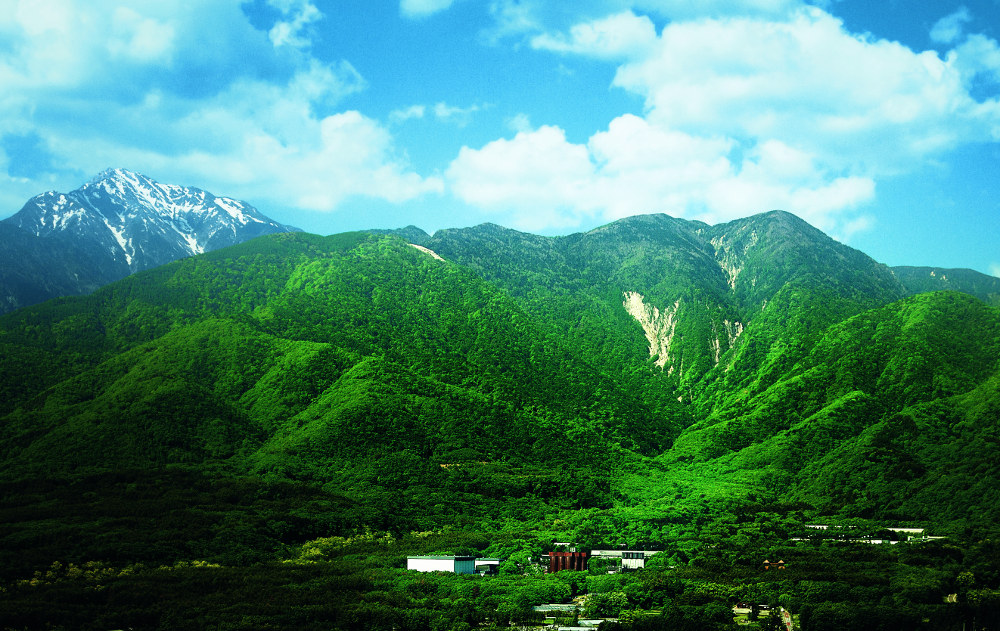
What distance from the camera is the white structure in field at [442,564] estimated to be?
117 m

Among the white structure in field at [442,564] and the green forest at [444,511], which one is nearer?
the green forest at [444,511]

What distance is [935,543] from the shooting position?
→ 117 m

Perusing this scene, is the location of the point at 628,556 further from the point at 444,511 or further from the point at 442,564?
the point at 444,511

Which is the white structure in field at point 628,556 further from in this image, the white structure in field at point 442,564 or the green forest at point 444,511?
the white structure in field at point 442,564

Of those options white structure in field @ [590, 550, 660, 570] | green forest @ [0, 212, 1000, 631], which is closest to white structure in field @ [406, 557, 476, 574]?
green forest @ [0, 212, 1000, 631]

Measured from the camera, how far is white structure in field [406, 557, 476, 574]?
383 ft

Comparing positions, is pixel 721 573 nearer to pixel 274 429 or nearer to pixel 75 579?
pixel 75 579

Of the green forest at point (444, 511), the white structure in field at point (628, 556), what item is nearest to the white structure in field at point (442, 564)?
the green forest at point (444, 511)

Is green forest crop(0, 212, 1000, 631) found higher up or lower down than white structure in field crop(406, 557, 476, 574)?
higher up

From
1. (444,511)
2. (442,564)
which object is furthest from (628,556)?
(444,511)

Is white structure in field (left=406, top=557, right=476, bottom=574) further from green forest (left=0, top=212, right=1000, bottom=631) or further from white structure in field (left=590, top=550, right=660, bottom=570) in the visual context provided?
white structure in field (left=590, top=550, right=660, bottom=570)

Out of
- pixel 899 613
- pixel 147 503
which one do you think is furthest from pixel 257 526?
pixel 899 613

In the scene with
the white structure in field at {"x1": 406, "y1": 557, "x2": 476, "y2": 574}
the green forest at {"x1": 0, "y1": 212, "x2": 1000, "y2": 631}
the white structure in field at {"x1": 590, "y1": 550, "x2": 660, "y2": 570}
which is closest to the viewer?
the green forest at {"x1": 0, "y1": 212, "x2": 1000, "y2": 631}

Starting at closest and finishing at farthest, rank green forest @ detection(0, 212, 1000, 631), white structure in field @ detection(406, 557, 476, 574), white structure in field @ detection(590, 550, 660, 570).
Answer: green forest @ detection(0, 212, 1000, 631), white structure in field @ detection(406, 557, 476, 574), white structure in field @ detection(590, 550, 660, 570)
